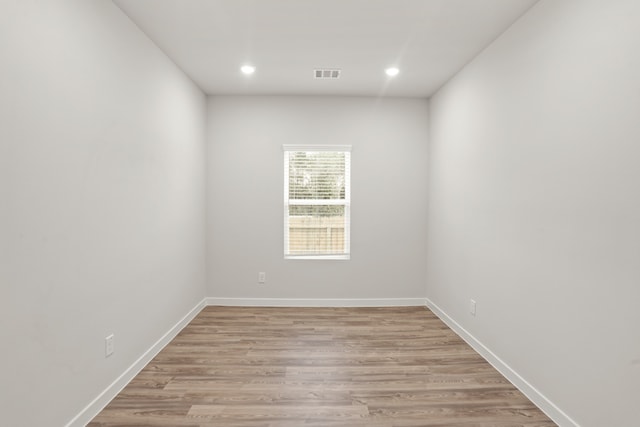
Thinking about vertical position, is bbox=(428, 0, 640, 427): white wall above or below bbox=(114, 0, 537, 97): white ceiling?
below

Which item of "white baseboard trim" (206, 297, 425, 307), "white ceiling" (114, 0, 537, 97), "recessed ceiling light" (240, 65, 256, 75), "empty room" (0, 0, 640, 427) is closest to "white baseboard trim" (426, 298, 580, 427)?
"empty room" (0, 0, 640, 427)

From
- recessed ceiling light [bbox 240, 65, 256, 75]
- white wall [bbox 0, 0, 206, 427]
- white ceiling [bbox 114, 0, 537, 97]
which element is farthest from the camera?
Answer: recessed ceiling light [bbox 240, 65, 256, 75]

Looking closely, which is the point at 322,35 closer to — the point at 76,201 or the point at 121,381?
the point at 76,201

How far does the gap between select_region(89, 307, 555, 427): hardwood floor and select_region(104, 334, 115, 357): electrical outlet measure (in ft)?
1.04

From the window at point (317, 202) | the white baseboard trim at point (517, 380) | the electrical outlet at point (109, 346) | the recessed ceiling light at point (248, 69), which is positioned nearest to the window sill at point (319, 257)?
the window at point (317, 202)

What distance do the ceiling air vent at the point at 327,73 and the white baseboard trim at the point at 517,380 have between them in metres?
2.88

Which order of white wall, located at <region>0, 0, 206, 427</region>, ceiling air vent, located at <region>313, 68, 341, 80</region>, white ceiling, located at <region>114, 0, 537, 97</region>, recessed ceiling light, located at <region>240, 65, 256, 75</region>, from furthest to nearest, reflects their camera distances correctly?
A: ceiling air vent, located at <region>313, 68, 341, 80</region> < recessed ceiling light, located at <region>240, 65, 256, 75</region> < white ceiling, located at <region>114, 0, 537, 97</region> < white wall, located at <region>0, 0, 206, 427</region>

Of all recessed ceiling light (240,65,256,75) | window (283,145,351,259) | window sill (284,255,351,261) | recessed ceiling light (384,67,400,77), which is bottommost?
window sill (284,255,351,261)

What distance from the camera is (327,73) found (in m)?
3.57

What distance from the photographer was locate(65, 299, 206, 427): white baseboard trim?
6.57ft

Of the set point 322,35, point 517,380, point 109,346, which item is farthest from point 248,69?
point 517,380

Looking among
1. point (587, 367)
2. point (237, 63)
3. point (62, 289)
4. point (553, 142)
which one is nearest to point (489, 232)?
point (553, 142)

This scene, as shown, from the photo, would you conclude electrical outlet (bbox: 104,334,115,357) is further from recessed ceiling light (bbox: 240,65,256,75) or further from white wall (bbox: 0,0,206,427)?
recessed ceiling light (bbox: 240,65,256,75)

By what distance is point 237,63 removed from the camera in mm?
3303
